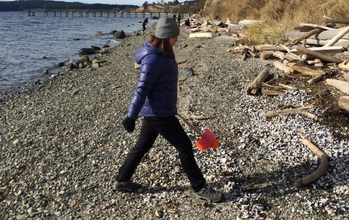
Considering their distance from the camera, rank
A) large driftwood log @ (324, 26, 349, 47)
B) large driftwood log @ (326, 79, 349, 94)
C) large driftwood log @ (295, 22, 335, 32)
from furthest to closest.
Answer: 1. large driftwood log @ (295, 22, 335, 32)
2. large driftwood log @ (324, 26, 349, 47)
3. large driftwood log @ (326, 79, 349, 94)

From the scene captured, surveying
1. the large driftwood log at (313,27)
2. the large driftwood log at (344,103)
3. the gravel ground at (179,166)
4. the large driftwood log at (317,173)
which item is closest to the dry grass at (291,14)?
the large driftwood log at (313,27)

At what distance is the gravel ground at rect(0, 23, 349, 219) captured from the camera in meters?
4.16

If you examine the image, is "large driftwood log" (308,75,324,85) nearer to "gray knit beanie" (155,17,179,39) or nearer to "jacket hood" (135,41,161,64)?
"gray knit beanie" (155,17,179,39)

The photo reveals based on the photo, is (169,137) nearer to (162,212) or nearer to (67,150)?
(162,212)

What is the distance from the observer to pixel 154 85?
3.81 metres

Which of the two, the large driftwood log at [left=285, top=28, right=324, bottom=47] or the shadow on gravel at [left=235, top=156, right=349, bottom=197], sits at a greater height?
the large driftwood log at [left=285, top=28, right=324, bottom=47]

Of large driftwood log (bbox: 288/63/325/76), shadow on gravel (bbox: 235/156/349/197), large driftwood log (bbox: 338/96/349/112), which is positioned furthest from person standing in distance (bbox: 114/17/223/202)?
large driftwood log (bbox: 288/63/325/76)

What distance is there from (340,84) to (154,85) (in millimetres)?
5193

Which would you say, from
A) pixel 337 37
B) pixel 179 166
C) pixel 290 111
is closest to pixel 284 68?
pixel 337 37

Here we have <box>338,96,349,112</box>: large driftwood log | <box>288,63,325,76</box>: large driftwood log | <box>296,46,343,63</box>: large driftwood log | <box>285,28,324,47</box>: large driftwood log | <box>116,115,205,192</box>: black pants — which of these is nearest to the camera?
<box>116,115,205,192</box>: black pants

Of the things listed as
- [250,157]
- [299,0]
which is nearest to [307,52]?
[250,157]

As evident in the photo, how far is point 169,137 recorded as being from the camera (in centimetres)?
396

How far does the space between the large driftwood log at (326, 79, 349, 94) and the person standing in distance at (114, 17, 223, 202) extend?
441 centimetres

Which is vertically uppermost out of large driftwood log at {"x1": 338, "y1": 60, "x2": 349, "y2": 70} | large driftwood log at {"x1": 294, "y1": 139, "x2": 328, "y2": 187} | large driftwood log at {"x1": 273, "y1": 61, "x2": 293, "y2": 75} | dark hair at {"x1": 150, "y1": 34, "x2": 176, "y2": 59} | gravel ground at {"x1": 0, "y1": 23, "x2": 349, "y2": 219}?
dark hair at {"x1": 150, "y1": 34, "x2": 176, "y2": 59}
